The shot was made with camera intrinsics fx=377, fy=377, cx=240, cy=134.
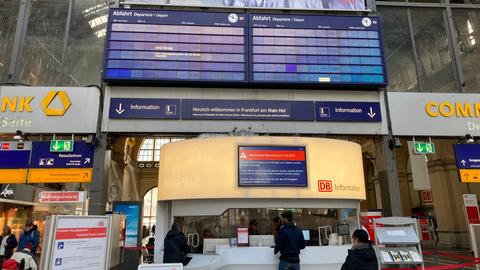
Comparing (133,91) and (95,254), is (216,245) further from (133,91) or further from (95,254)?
(133,91)


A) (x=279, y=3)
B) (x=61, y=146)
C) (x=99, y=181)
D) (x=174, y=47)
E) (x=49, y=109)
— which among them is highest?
(x=279, y=3)

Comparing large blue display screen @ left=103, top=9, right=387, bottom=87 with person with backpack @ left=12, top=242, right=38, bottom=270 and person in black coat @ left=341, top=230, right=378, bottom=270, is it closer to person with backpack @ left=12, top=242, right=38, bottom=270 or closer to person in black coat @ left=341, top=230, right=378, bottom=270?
person with backpack @ left=12, top=242, right=38, bottom=270

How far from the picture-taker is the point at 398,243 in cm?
516

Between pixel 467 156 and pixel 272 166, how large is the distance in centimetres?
619

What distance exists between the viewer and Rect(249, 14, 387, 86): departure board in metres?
9.19

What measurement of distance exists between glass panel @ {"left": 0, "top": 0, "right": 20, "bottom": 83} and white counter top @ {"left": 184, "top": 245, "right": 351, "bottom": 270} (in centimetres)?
746

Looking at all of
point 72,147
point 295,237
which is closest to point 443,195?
point 295,237

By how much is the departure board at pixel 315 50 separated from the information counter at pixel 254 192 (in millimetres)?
3037

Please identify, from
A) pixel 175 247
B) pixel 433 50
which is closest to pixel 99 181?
pixel 175 247

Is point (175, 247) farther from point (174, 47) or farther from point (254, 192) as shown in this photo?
point (174, 47)

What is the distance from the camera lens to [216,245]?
6.15 meters

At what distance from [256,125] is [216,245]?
3792mm

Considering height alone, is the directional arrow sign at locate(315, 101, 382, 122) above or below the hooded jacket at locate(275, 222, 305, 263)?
above

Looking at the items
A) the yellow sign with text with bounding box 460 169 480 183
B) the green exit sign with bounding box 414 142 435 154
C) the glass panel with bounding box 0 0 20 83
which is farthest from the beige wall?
the glass panel with bounding box 0 0 20 83
